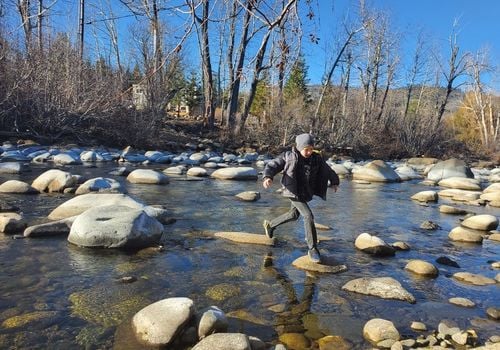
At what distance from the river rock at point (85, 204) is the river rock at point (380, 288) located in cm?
356

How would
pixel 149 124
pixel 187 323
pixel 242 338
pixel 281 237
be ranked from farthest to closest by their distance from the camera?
pixel 149 124 < pixel 281 237 < pixel 187 323 < pixel 242 338

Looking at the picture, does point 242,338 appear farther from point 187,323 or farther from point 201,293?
point 201,293

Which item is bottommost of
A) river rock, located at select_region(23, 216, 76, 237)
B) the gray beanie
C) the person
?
river rock, located at select_region(23, 216, 76, 237)

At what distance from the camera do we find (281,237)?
6.71 meters

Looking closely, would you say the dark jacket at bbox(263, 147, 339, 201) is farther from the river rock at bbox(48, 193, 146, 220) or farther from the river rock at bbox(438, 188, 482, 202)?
the river rock at bbox(438, 188, 482, 202)

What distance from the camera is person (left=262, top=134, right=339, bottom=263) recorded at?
5.38 metres

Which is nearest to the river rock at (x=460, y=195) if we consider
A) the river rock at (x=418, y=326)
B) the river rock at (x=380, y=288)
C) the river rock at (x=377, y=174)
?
the river rock at (x=377, y=174)

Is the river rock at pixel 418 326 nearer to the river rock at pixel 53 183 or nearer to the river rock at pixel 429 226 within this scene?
the river rock at pixel 429 226

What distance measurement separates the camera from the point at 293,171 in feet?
17.8

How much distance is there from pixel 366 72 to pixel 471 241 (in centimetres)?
2811

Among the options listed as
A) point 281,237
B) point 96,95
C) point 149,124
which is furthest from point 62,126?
point 281,237

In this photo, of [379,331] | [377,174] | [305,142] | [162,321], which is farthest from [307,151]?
[377,174]

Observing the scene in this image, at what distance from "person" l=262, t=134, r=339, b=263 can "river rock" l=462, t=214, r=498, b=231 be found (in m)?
3.78

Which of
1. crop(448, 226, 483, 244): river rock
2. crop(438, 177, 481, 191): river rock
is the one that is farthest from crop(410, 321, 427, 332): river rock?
crop(438, 177, 481, 191): river rock
